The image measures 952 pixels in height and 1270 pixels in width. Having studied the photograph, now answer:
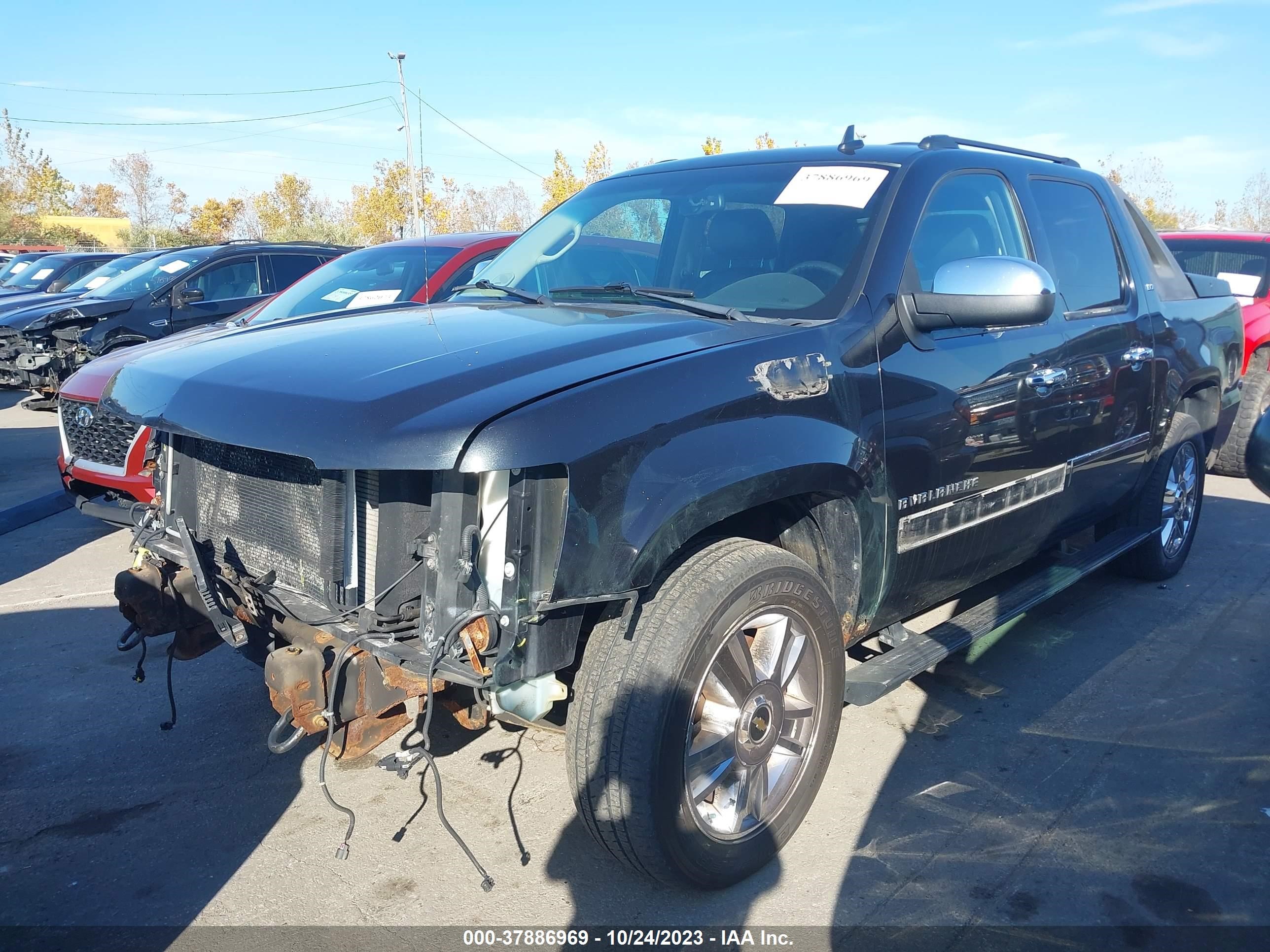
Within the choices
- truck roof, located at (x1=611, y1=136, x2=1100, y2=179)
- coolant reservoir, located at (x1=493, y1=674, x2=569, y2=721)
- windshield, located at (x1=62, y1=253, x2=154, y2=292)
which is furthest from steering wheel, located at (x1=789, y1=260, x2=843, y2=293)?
windshield, located at (x1=62, y1=253, x2=154, y2=292)

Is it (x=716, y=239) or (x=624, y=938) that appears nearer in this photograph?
(x=624, y=938)

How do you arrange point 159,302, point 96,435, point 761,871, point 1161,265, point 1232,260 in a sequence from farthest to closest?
point 159,302 < point 1232,260 < point 96,435 < point 1161,265 < point 761,871

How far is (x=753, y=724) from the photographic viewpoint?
269 cm

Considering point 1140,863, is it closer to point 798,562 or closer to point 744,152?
point 798,562

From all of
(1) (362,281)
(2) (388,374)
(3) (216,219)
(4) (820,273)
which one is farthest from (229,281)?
(3) (216,219)

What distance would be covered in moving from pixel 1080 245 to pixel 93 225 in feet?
184

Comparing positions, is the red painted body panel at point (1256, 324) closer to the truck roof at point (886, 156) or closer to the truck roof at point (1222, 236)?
the truck roof at point (1222, 236)

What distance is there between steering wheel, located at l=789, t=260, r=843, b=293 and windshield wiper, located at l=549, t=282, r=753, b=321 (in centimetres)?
25

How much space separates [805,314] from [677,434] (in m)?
0.80

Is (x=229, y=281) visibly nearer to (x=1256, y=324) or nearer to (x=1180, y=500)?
(x=1180, y=500)

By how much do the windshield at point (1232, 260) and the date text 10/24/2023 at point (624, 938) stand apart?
6930mm

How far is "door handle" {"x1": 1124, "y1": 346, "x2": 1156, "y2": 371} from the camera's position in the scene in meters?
4.06

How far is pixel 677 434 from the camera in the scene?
2.33 m

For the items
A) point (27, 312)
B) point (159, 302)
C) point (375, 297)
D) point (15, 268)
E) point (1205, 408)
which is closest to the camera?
point (1205, 408)
